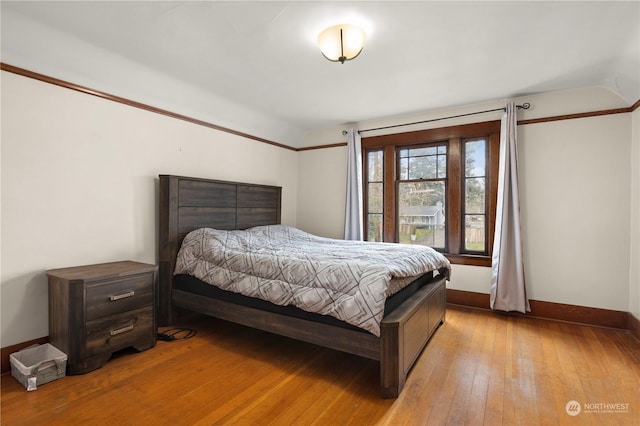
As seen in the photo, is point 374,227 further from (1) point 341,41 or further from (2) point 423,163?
(1) point 341,41

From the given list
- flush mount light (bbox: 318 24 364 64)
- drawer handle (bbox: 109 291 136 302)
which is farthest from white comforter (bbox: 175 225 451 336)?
flush mount light (bbox: 318 24 364 64)

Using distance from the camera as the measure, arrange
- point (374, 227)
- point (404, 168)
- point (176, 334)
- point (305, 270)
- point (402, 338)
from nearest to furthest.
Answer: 1. point (402, 338)
2. point (305, 270)
3. point (176, 334)
4. point (404, 168)
5. point (374, 227)

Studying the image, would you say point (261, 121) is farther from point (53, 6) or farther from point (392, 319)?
point (392, 319)

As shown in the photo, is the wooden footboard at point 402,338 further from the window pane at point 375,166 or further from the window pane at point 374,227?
the window pane at point 375,166

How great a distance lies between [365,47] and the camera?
2469mm

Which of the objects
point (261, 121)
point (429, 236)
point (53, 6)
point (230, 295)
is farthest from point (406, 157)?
point (53, 6)

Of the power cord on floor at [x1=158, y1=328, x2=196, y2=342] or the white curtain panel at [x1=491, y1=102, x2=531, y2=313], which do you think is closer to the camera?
the power cord on floor at [x1=158, y1=328, x2=196, y2=342]

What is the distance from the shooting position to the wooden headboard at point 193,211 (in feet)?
10.2

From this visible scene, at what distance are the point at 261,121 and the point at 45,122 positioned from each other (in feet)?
7.70

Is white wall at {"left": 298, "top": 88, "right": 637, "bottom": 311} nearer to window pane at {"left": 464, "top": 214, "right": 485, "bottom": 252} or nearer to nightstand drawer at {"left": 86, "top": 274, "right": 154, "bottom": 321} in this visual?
window pane at {"left": 464, "top": 214, "right": 485, "bottom": 252}

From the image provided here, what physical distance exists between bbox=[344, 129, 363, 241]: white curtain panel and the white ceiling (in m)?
1.00

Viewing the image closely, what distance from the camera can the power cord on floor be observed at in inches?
110

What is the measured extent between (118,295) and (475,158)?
13.1 feet

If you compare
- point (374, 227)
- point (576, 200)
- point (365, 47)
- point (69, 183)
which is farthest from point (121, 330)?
point (576, 200)
